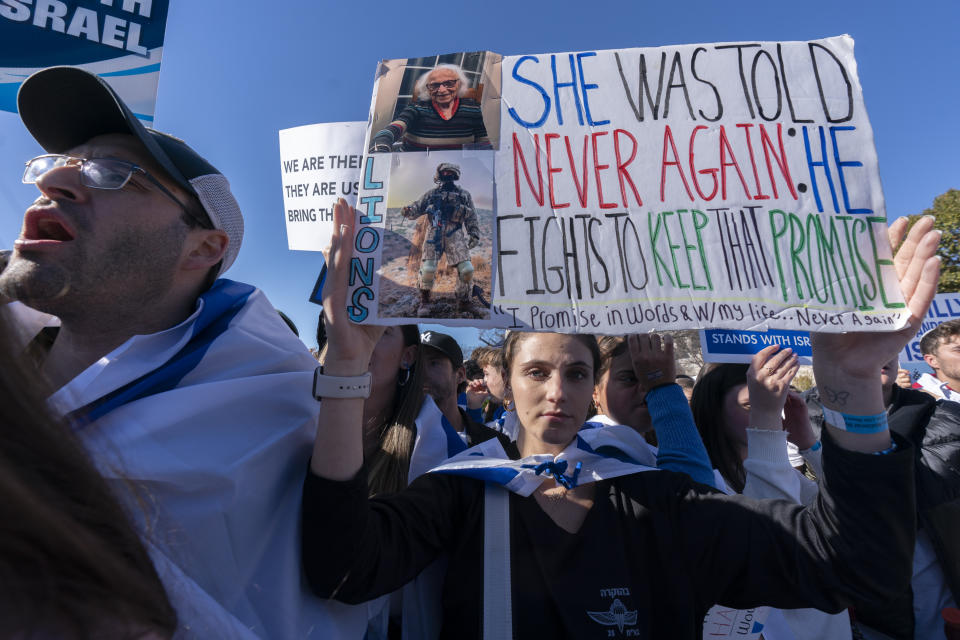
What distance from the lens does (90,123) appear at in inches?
57.8

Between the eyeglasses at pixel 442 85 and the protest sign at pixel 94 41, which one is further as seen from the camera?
the protest sign at pixel 94 41

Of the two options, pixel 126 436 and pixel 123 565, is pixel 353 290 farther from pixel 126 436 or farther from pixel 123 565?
pixel 123 565

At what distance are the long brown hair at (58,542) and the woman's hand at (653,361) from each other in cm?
206

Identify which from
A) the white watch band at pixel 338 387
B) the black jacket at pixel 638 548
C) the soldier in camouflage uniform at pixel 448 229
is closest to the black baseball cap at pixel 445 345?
the black jacket at pixel 638 548

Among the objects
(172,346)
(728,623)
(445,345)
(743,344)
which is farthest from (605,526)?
(445,345)

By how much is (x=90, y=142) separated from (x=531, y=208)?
4.23 feet

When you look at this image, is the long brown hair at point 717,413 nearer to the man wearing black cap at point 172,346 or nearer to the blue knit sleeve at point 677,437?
the blue knit sleeve at point 677,437

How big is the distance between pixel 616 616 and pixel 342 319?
112 centimetres

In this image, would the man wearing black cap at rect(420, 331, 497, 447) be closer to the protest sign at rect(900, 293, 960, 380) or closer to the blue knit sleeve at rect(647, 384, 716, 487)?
the blue knit sleeve at rect(647, 384, 716, 487)

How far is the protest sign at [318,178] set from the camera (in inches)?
89.6

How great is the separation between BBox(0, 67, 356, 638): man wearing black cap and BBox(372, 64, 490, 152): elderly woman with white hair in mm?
591

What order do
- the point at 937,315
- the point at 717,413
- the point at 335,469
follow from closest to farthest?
the point at 335,469 < the point at 717,413 < the point at 937,315

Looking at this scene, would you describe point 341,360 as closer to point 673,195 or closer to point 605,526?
point 605,526

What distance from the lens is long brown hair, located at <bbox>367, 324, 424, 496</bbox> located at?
1902mm
